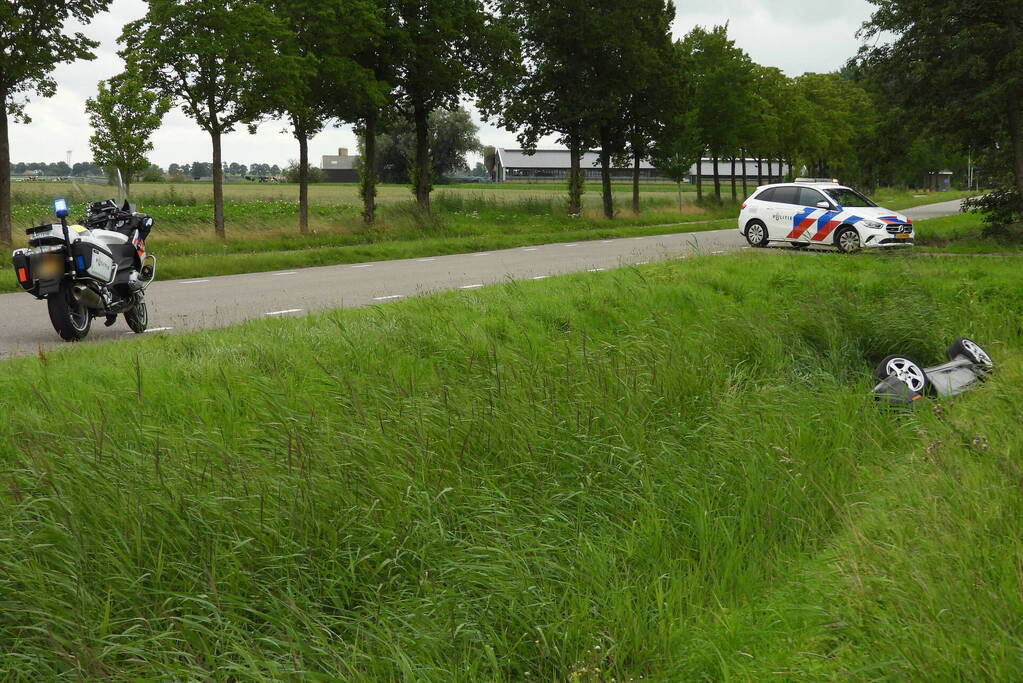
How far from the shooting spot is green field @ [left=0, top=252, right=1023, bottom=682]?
3.76 metres

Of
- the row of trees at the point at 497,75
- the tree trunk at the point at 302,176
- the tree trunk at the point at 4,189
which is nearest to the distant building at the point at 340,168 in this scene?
the row of trees at the point at 497,75

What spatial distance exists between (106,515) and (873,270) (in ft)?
38.7

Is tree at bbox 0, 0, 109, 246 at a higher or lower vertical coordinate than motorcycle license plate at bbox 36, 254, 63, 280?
higher

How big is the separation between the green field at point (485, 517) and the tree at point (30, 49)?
1460 cm

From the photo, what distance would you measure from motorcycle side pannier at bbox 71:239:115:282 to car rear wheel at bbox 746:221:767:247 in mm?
16568

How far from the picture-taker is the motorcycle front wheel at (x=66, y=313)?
30.3 ft

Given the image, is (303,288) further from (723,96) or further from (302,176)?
(723,96)

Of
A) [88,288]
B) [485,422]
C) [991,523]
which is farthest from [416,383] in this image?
[88,288]

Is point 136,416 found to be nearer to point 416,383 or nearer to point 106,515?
point 106,515

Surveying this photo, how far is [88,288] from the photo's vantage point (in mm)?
9438

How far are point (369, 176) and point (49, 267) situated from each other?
75.5 feet

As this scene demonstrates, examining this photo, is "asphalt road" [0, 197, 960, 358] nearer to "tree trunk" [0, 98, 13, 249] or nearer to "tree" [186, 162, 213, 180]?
"tree trunk" [0, 98, 13, 249]

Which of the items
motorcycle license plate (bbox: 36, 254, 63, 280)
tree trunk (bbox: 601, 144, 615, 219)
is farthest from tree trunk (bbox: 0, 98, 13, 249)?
tree trunk (bbox: 601, 144, 615, 219)

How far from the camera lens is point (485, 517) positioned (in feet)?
15.9
